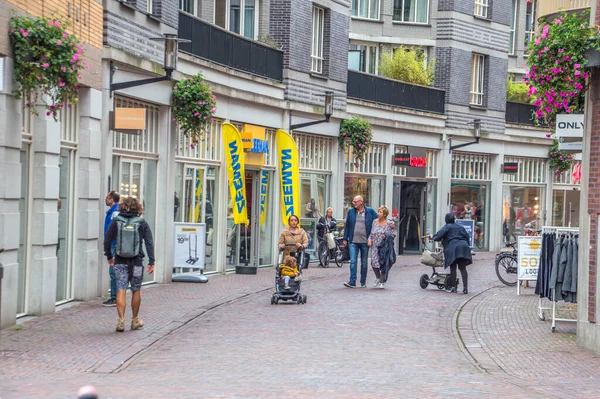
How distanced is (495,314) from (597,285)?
12.9ft

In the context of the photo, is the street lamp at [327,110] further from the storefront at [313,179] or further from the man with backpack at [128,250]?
the man with backpack at [128,250]

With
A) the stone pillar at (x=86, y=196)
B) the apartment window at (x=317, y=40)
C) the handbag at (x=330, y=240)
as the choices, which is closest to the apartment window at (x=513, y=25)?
the apartment window at (x=317, y=40)

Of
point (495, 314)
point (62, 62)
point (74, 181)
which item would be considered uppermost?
point (62, 62)

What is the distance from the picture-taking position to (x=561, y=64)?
13.5 meters

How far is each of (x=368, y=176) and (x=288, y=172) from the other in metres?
7.64

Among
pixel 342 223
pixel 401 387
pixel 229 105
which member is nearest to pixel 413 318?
pixel 401 387

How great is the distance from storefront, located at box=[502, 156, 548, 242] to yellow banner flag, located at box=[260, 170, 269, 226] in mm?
15402

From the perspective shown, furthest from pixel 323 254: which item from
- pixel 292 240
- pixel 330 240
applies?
pixel 292 240

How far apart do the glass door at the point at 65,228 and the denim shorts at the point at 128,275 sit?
3008 mm

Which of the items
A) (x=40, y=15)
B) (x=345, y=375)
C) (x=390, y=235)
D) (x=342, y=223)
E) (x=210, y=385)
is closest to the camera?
(x=210, y=385)

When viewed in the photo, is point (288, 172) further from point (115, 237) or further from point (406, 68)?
point (115, 237)

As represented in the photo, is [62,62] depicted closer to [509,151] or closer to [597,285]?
[597,285]

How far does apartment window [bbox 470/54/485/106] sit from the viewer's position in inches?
1517

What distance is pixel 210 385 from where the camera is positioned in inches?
389
